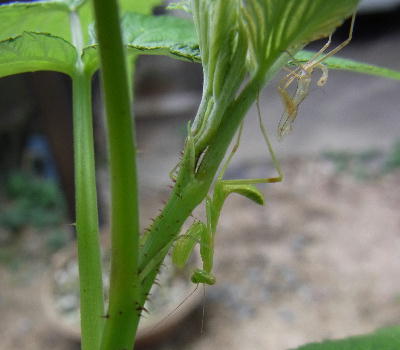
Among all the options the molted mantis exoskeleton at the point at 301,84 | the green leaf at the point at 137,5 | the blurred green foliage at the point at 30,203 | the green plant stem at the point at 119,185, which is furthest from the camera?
the blurred green foliage at the point at 30,203

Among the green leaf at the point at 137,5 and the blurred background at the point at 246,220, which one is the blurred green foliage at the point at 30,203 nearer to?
the blurred background at the point at 246,220

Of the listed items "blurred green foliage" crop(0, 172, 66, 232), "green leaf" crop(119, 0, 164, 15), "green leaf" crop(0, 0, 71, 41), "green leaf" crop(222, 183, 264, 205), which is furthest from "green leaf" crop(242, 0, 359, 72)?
"blurred green foliage" crop(0, 172, 66, 232)

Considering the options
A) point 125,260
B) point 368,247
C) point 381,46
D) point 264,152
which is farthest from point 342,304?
point 381,46

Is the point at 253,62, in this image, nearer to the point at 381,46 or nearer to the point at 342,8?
the point at 342,8

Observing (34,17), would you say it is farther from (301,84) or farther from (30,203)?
(30,203)

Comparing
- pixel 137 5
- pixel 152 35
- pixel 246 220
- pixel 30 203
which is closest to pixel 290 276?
pixel 246 220

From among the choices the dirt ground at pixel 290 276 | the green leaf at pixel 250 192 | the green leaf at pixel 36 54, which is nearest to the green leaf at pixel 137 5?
the green leaf at pixel 36 54
